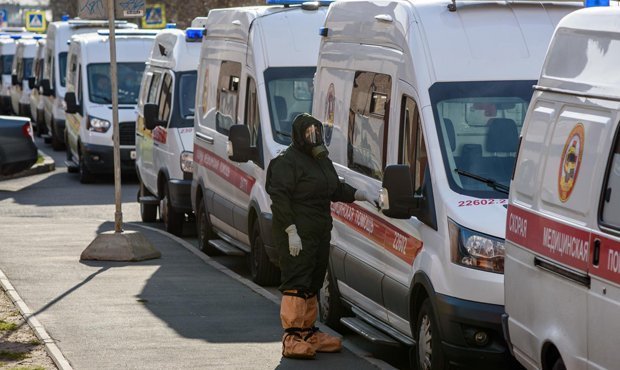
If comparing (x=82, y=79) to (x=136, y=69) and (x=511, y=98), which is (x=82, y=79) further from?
(x=511, y=98)

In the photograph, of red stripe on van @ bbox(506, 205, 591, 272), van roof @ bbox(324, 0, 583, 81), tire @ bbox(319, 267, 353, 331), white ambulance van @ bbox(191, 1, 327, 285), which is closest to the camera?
red stripe on van @ bbox(506, 205, 591, 272)

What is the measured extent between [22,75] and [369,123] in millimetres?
38974

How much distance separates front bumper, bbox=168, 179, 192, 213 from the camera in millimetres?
18406

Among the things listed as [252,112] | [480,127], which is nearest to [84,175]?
[252,112]

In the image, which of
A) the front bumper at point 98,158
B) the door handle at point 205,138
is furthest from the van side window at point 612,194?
the front bumper at point 98,158

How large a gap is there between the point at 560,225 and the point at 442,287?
4.91 ft

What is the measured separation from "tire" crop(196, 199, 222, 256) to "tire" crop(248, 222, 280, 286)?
233 cm

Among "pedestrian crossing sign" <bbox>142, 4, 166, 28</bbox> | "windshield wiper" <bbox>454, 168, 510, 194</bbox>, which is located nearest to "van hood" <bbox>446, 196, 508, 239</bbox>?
"windshield wiper" <bbox>454, 168, 510, 194</bbox>

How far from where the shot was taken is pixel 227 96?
51.1 feet

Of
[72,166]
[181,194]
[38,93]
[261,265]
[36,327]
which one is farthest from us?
[38,93]

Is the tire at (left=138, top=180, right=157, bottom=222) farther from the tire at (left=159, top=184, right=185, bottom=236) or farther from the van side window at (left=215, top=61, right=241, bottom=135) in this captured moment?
the van side window at (left=215, top=61, right=241, bottom=135)

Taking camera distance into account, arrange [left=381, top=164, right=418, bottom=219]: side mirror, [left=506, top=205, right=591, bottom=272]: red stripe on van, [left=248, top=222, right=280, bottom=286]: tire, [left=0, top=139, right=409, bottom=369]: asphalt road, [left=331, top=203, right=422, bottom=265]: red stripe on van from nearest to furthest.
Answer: [left=506, top=205, right=591, bottom=272]: red stripe on van, [left=381, top=164, right=418, bottom=219]: side mirror, [left=331, top=203, right=422, bottom=265]: red stripe on van, [left=248, top=222, right=280, bottom=286]: tire, [left=0, top=139, right=409, bottom=369]: asphalt road

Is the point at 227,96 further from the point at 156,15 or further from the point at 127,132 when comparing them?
the point at 156,15

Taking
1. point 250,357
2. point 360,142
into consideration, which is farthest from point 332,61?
point 250,357
